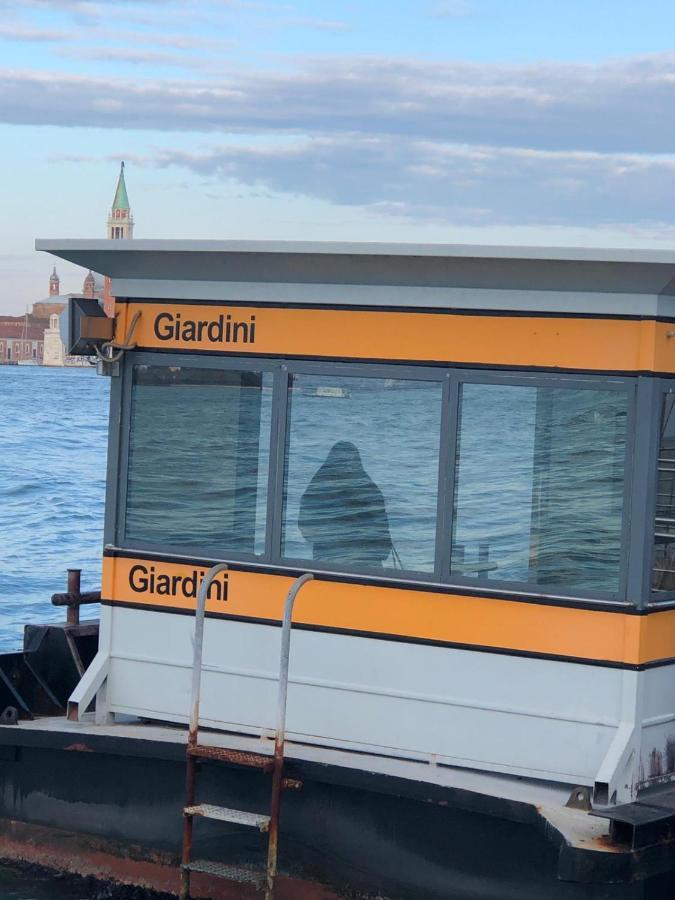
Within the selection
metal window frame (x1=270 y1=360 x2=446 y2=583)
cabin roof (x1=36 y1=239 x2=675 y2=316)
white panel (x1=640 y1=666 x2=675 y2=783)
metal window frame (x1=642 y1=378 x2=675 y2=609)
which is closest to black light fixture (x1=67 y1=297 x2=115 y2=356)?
cabin roof (x1=36 y1=239 x2=675 y2=316)

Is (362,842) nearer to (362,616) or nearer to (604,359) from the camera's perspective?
(362,616)

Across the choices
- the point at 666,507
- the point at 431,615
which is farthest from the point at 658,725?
the point at 431,615

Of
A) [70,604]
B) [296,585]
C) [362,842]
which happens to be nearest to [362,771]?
[362,842]

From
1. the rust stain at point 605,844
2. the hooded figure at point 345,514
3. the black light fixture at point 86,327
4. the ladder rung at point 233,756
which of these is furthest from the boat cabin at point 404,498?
the ladder rung at point 233,756

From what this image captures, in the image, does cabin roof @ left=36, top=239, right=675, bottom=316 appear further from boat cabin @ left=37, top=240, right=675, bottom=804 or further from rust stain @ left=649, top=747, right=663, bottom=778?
rust stain @ left=649, top=747, right=663, bottom=778

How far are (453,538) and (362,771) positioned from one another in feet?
3.52

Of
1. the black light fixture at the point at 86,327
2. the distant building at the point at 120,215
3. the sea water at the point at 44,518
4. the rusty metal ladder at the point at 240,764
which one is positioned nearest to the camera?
the rusty metal ladder at the point at 240,764

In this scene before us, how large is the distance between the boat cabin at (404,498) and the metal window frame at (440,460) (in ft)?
0.04

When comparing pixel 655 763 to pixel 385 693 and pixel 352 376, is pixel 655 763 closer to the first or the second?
pixel 385 693

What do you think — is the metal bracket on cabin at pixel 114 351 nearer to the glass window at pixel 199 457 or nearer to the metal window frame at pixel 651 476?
the glass window at pixel 199 457

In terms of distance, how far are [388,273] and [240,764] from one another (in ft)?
7.26

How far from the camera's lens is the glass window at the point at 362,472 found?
724 cm

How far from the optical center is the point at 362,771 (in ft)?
22.8

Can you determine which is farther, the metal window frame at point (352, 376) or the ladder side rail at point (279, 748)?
the metal window frame at point (352, 376)
